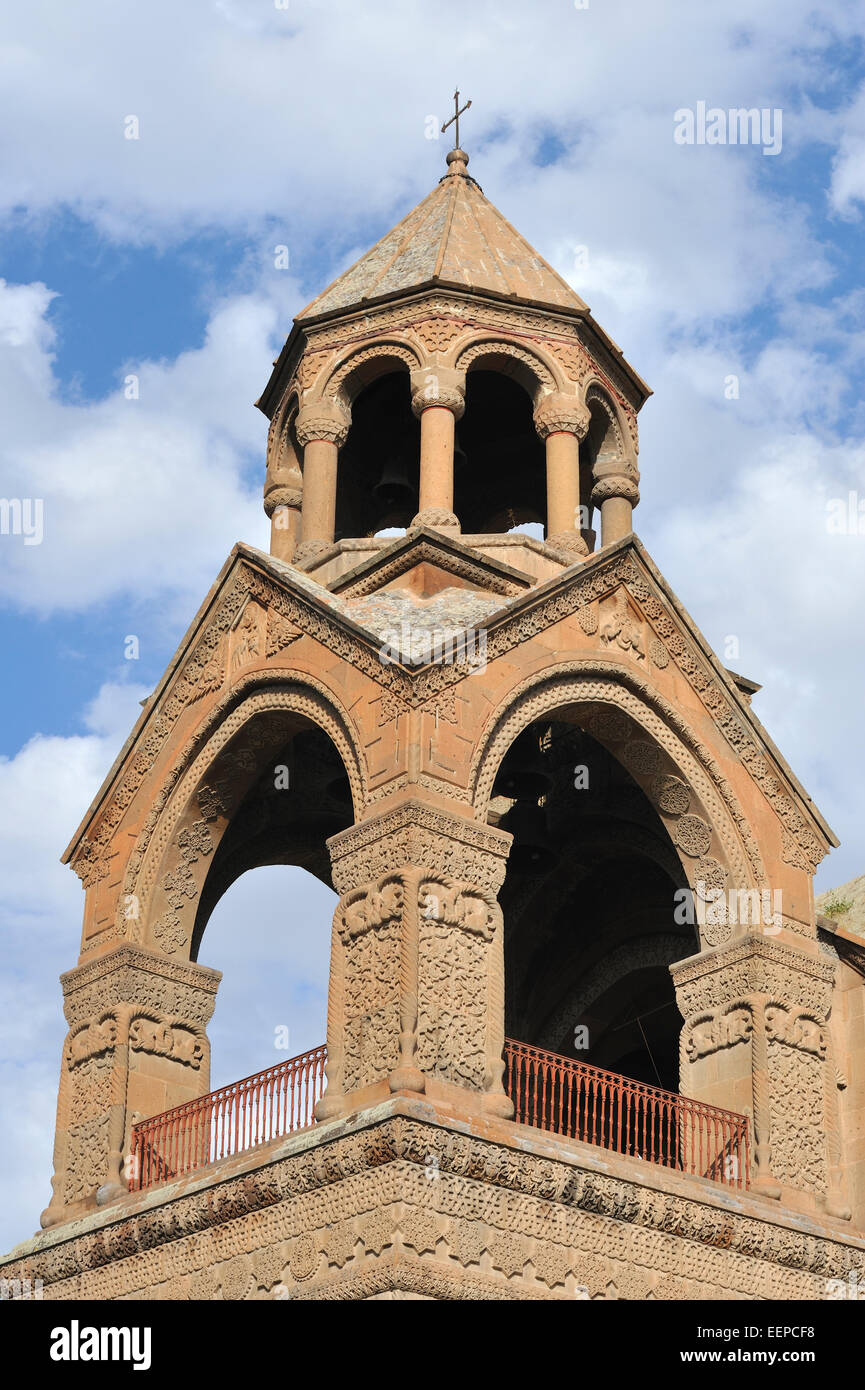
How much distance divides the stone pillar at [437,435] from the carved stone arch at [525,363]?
513 mm

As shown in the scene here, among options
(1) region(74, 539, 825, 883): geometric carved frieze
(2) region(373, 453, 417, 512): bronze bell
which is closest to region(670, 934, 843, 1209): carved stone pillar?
(1) region(74, 539, 825, 883): geometric carved frieze

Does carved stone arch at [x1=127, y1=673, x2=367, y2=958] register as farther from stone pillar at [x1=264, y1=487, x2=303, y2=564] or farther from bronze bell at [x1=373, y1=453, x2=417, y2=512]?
bronze bell at [x1=373, y1=453, x2=417, y2=512]

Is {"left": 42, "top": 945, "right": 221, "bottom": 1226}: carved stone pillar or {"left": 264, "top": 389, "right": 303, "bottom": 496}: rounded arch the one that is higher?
{"left": 264, "top": 389, "right": 303, "bottom": 496}: rounded arch

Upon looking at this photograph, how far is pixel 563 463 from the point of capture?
18766 millimetres

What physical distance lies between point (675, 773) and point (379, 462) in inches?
228

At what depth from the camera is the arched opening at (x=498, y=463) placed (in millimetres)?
21375

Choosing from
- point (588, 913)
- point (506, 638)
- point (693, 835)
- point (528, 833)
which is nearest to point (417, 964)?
point (506, 638)

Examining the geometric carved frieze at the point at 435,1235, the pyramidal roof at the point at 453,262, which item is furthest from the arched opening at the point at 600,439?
the geometric carved frieze at the point at 435,1235

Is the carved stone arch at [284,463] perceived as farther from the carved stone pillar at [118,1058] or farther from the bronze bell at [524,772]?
the carved stone pillar at [118,1058]

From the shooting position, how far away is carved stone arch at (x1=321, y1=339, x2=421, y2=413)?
62.3ft

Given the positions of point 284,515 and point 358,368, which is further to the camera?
point 284,515

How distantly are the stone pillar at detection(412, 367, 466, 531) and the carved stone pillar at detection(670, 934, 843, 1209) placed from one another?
14.3 feet

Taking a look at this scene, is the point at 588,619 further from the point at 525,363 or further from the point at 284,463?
the point at 284,463
